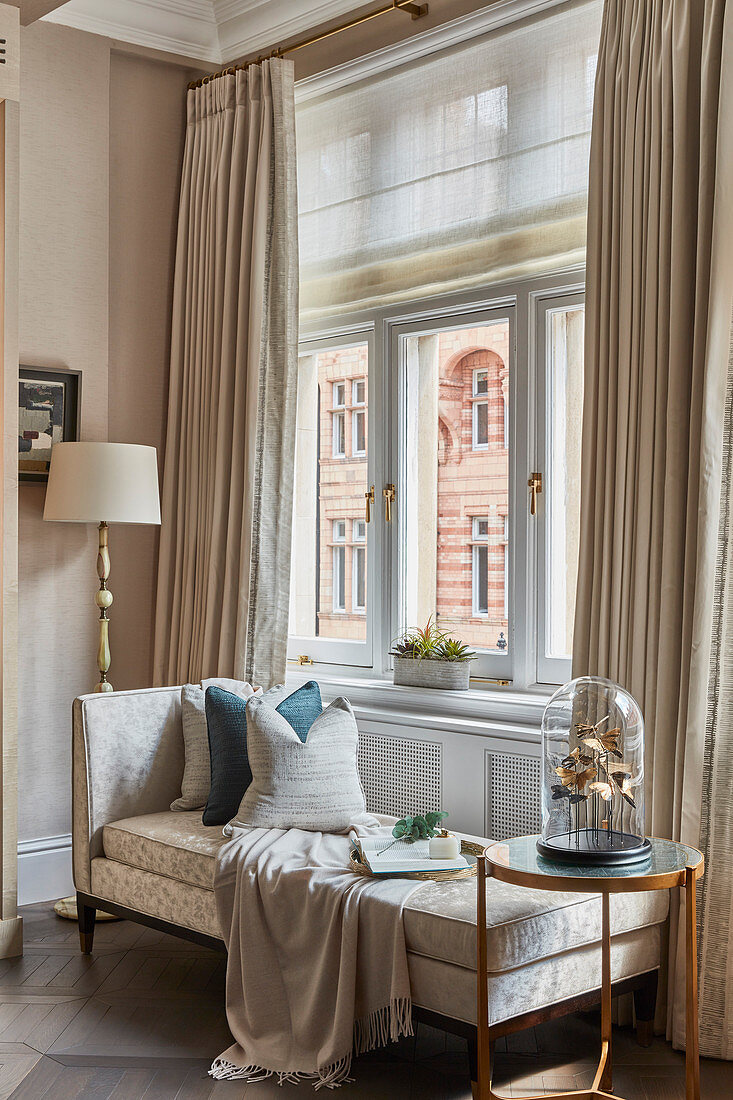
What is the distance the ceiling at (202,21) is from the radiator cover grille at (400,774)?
8.94 feet

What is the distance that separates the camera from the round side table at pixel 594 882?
7.45ft

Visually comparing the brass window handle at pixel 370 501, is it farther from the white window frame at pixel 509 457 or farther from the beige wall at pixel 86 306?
the beige wall at pixel 86 306

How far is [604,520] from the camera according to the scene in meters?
3.14

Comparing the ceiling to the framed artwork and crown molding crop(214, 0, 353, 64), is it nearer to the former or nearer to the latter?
crown molding crop(214, 0, 353, 64)

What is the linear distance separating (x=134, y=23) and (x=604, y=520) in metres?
2.91

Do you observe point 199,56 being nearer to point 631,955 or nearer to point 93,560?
→ point 93,560

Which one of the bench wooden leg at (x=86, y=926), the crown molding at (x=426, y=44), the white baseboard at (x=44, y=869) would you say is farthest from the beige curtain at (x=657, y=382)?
the white baseboard at (x=44, y=869)

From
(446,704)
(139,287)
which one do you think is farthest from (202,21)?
(446,704)

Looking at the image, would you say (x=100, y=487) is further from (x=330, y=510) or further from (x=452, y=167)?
(x=452, y=167)

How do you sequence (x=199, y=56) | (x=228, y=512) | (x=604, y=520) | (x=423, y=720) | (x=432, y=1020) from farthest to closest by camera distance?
1. (x=199, y=56)
2. (x=228, y=512)
3. (x=423, y=720)
4. (x=604, y=520)
5. (x=432, y=1020)

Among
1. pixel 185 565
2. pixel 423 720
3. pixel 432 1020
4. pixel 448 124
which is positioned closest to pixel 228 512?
pixel 185 565

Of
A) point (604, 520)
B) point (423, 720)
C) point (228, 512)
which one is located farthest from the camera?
point (228, 512)

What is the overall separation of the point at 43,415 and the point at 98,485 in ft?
1.74

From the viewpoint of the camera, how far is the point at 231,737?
11.4ft
